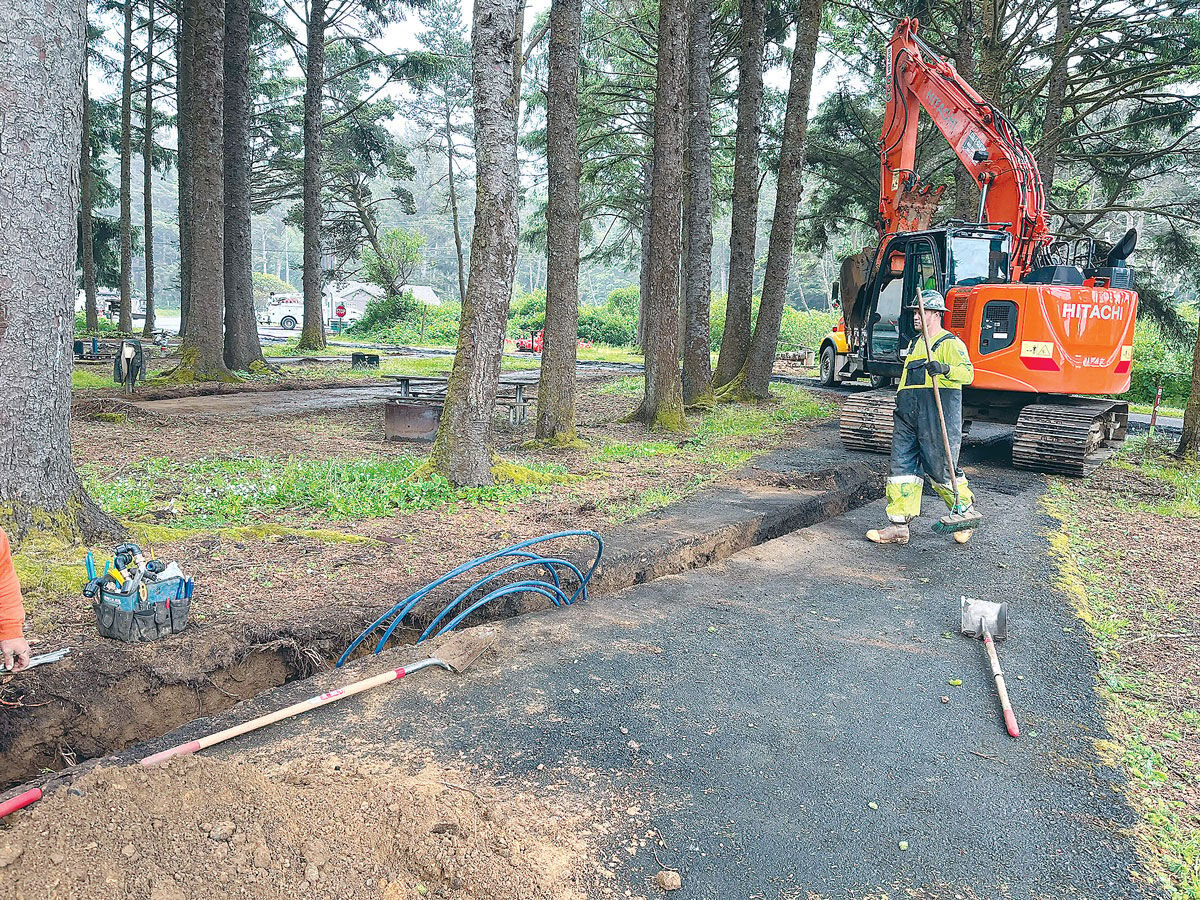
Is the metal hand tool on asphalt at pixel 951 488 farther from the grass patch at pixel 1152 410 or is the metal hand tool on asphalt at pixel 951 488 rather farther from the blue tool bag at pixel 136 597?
the grass patch at pixel 1152 410

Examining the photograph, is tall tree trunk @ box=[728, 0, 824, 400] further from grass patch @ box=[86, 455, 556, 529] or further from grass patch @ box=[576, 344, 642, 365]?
grass patch @ box=[576, 344, 642, 365]

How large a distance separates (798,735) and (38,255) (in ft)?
16.5

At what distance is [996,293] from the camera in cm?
968

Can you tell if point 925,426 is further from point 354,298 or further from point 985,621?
Answer: point 354,298

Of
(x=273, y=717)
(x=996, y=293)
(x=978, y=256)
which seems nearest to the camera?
(x=273, y=717)

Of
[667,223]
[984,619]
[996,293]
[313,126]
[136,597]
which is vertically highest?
[313,126]

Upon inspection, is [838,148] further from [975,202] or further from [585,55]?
[585,55]

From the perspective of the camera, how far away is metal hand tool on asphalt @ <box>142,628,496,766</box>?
10.5 feet

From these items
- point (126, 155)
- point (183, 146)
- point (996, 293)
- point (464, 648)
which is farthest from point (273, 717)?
point (126, 155)

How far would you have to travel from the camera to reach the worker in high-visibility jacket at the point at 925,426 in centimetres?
699

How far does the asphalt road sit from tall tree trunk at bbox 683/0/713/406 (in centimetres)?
962

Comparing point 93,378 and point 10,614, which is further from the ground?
point 93,378

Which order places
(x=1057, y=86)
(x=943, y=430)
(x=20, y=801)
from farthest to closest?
(x=1057, y=86)
(x=943, y=430)
(x=20, y=801)

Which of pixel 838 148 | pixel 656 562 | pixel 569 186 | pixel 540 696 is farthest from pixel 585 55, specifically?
pixel 540 696
